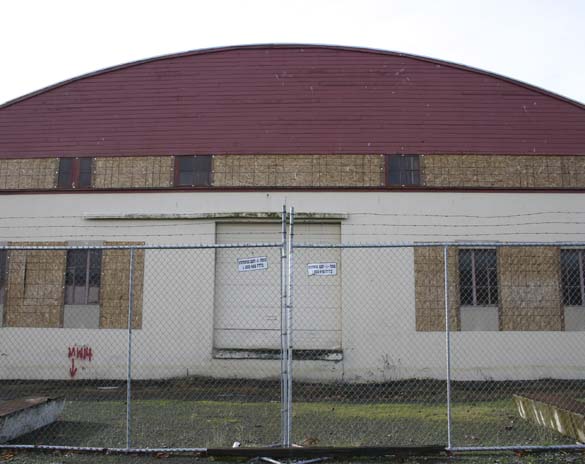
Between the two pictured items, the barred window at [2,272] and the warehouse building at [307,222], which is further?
the barred window at [2,272]

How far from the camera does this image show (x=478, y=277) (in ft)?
46.7

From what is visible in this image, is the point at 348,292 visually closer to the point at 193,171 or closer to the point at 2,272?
the point at 193,171

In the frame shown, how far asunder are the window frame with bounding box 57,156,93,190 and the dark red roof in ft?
0.89

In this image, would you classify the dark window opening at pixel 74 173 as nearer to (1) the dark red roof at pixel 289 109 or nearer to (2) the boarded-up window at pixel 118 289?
(1) the dark red roof at pixel 289 109

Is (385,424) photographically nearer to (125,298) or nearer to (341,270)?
(341,270)

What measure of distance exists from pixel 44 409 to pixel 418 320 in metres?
8.66

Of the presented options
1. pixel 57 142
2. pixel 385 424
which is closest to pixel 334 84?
pixel 57 142

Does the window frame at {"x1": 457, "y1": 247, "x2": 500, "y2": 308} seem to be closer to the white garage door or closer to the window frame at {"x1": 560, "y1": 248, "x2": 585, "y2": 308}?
the window frame at {"x1": 560, "y1": 248, "x2": 585, "y2": 308}

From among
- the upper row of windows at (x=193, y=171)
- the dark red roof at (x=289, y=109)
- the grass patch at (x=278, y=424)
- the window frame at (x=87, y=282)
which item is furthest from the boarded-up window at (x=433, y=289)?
the window frame at (x=87, y=282)

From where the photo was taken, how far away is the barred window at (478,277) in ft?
46.4

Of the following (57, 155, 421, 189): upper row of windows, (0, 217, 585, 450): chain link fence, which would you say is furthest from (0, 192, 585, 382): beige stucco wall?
(57, 155, 421, 189): upper row of windows

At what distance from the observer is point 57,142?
608 inches

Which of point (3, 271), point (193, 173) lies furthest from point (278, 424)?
point (3, 271)

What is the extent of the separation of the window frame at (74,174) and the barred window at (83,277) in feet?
5.95
